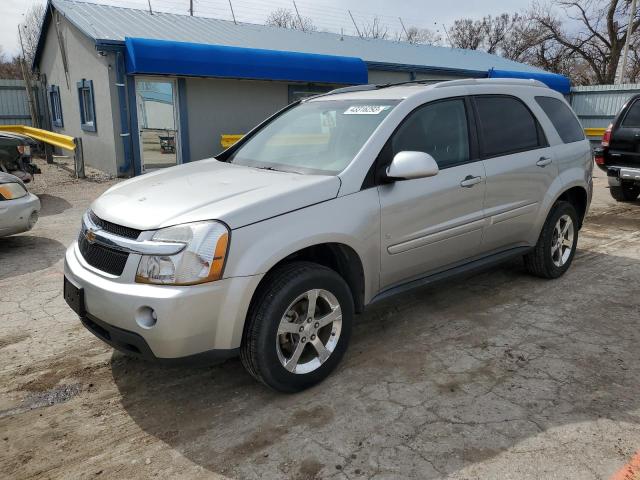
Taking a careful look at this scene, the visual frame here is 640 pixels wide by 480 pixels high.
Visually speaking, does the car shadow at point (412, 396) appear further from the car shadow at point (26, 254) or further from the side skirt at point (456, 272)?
the car shadow at point (26, 254)

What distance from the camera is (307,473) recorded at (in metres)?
2.48

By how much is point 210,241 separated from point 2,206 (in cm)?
441

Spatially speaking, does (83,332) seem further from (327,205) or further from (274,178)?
(327,205)

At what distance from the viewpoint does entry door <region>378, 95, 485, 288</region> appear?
3.48 m

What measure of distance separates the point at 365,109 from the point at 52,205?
7.32 metres

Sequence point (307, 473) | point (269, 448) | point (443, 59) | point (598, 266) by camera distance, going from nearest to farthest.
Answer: point (307, 473) < point (269, 448) < point (598, 266) < point (443, 59)

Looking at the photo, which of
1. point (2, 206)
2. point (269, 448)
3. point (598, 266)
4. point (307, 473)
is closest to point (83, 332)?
point (269, 448)

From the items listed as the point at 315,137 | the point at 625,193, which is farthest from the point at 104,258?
the point at 625,193

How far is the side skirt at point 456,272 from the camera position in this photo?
361 centimetres

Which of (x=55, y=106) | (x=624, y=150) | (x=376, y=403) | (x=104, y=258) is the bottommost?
(x=376, y=403)

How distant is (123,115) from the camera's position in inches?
480

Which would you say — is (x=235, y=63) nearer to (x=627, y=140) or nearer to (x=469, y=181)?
(x=627, y=140)

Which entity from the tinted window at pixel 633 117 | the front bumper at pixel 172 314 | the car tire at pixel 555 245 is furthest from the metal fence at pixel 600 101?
the front bumper at pixel 172 314

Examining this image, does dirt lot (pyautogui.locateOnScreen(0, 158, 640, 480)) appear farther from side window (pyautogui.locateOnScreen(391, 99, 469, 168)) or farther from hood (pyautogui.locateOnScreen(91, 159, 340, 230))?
side window (pyautogui.locateOnScreen(391, 99, 469, 168))
